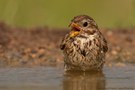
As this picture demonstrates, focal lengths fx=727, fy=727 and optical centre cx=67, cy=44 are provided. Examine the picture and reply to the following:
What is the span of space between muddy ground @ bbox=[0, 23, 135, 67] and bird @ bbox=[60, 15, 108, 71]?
1066 millimetres

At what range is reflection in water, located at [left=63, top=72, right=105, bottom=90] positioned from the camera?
850cm

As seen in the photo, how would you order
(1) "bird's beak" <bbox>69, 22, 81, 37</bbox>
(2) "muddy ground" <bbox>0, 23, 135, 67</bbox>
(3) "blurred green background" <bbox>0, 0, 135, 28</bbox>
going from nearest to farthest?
(1) "bird's beak" <bbox>69, 22, 81, 37</bbox>
(2) "muddy ground" <bbox>0, 23, 135, 67</bbox>
(3) "blurred green background" <bbox>0, 0, 135, 28</bbox>

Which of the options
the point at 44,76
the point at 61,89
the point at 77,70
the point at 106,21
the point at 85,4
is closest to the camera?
the point at 61,89

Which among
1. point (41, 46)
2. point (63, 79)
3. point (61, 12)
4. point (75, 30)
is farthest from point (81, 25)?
point (61, 12)

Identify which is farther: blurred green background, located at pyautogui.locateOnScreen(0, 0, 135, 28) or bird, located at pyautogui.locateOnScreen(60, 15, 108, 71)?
blurred green background, located at pyautogui.locateOnScreen(0, 0, 135, 28)

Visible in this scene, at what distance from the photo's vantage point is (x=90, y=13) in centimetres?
1482

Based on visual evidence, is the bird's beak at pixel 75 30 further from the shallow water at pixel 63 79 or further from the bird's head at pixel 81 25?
the shallow water at pixel 63 79

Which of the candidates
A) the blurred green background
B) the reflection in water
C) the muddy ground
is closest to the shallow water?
the reflection in water

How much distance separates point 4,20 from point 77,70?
3.65m

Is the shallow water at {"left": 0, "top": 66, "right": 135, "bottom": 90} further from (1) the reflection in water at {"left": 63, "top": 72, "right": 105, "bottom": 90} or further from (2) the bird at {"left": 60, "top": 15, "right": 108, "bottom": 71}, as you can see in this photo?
(2) the bird at {"left": 60, "top": 15, "right": 108, "bottom": 71}

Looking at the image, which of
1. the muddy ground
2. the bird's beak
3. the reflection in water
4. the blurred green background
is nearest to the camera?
the reflection in water

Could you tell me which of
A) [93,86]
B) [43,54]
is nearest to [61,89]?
[93,86]

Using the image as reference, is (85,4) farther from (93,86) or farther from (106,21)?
(93,86)

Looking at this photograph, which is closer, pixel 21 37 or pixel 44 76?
pixel 44 76
